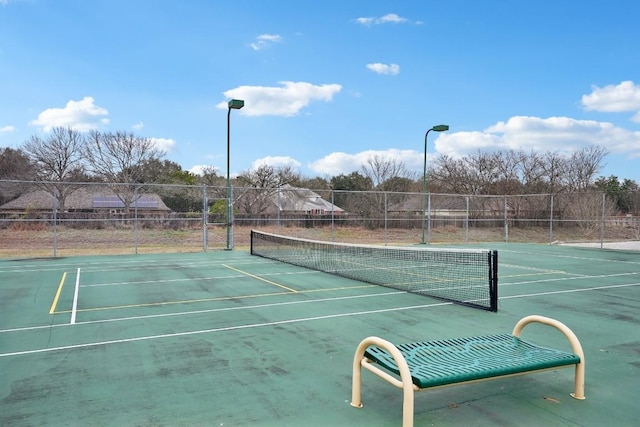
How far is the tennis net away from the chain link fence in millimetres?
3718

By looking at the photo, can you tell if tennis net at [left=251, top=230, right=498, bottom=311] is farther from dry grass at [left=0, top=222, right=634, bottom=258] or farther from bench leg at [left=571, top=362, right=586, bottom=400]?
dry grass at [left=0, top=222, right=634, bottom=258]

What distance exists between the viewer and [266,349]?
541 centimetres

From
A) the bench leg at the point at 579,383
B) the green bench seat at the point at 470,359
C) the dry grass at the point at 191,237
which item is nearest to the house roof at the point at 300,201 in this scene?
the dry grass at the point at 191,237

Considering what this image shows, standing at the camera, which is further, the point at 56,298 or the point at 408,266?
the point at 408,266

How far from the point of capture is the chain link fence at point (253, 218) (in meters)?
19.6

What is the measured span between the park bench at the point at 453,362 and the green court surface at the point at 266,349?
333 mm

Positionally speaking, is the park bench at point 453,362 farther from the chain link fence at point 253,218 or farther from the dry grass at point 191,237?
the dry grass at point 191,237

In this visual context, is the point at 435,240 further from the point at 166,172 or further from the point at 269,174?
the point at 166,172

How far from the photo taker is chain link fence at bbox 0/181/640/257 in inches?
773

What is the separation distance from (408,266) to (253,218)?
10627 millimetres

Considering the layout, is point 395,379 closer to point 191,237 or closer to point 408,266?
point 408,266

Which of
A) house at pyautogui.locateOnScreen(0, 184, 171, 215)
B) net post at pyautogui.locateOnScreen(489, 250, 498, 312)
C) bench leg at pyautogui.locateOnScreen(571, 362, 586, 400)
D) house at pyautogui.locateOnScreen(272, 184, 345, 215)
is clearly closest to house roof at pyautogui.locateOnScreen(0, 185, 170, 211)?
house at pyautogui.locateOnScreen(0, 184, 171, 215)

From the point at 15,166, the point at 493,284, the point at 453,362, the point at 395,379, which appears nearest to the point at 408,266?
the point at 493,284

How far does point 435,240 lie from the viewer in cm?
2555
